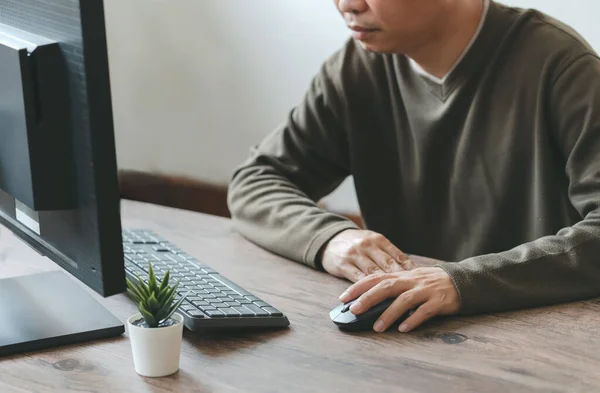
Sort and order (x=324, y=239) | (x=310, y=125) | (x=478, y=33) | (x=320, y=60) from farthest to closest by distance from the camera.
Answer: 1. (x=320, y=60)
2. (x=310, y=125)
3. (x=478, y=33)
4. (x=324, y=239)

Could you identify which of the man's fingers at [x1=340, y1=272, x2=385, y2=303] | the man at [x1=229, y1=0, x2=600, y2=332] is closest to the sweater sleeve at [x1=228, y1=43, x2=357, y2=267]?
the man at [x1=229, y1=0, x2=600, y2=332]

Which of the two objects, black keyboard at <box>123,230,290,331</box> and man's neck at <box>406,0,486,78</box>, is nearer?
black keyboard at <box>123,230,290,331</box>

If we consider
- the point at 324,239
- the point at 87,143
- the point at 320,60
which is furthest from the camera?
the point at 320,60

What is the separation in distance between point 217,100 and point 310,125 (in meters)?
0.74

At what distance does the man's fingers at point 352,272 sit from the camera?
1.39m

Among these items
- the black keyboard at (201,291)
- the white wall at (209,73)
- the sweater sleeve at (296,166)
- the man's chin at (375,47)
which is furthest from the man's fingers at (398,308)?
the white wall at (209,73)

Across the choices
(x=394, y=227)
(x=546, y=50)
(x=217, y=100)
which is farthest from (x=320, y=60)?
(x=546, y=50)

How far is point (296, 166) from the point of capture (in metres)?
1.84

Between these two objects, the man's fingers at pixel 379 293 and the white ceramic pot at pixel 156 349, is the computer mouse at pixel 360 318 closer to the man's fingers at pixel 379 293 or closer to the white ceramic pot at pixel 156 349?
the man's fingers at pixel 379 293

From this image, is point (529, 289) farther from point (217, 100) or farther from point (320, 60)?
point (217, 100)

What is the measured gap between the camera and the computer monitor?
955 mm

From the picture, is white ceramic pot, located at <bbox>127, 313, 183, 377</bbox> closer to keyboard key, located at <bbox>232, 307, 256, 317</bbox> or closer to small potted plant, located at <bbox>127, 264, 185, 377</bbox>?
small potted plant, located at <bbox>127, 264, 185, 377</bbox>

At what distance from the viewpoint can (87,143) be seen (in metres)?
0.97

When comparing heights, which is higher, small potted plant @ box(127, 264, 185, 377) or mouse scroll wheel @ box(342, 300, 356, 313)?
small potted plant @ box(127, 264, 185, 377)
